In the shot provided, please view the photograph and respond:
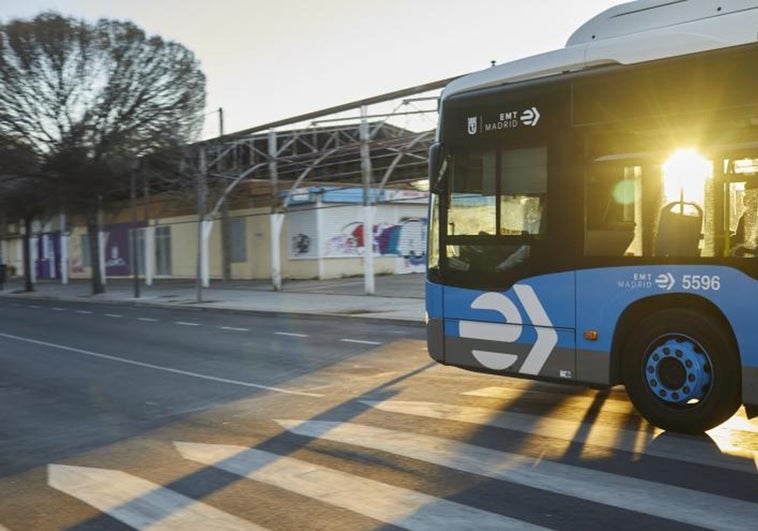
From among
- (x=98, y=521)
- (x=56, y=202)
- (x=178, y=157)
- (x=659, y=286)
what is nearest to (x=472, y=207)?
(x=659, y=286)

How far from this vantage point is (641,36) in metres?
6.50

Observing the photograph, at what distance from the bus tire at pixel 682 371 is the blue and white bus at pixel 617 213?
0.04 ft

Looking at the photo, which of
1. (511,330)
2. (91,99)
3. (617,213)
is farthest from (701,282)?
(91,99)

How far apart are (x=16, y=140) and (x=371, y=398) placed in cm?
2690

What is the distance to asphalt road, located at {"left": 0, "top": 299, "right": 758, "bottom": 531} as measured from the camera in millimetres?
4527

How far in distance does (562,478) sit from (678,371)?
182 cm

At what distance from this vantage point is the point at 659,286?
20.4ft

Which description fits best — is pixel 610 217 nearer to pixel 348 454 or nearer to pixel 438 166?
pixel 438 166

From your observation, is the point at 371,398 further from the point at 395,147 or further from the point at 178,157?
the point at 178,157

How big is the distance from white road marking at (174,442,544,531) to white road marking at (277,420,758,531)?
65 cm

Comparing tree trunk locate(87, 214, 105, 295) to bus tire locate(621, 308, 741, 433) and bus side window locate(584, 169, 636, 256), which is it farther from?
bus tire locate(621, 308, 741, 433)

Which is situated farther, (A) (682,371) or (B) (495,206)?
(B) (495,206)

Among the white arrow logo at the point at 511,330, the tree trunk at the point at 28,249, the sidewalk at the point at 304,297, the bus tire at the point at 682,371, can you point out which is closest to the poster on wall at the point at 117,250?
the tree trunk at the point at 28,249

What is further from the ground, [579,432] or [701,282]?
[701,282]
